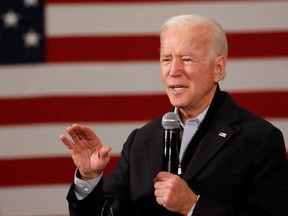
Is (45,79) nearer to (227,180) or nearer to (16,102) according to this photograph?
(16,102)

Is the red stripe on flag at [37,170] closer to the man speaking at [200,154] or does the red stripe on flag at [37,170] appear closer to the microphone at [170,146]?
the man speaking at [200,154]

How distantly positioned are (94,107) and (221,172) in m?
1.23

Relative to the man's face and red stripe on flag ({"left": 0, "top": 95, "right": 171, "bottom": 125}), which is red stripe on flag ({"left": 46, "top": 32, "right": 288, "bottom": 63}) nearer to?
red stripe on flag ({"left": 0, "top": 95, "right": 171, "bottom": 125})

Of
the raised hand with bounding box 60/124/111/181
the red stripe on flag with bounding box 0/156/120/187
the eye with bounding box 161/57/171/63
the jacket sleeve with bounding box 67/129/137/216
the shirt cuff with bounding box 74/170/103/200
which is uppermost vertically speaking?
the eye with bounding box 161/57/171/63

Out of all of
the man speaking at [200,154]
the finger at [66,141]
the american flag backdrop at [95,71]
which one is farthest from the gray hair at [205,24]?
the american flag backdrop at [95,71]

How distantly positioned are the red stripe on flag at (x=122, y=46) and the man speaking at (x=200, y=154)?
104 centimetres

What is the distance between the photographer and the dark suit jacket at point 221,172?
1.46 m

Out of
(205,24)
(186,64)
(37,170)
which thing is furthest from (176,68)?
(37,170)

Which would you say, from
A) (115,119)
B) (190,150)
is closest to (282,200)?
(190,150)

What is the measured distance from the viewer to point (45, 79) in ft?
8.65

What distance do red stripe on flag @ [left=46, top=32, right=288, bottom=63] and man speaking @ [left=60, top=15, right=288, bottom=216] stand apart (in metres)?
1.04

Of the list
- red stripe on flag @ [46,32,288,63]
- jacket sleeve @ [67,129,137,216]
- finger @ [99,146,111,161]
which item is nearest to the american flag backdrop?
red stripe on flag @ [46,32,288,63]

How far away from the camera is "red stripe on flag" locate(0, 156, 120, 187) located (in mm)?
2668

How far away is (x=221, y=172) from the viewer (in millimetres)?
1512
